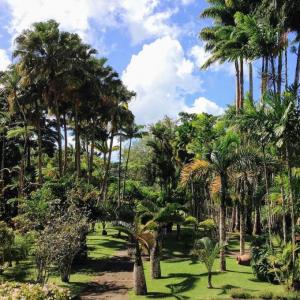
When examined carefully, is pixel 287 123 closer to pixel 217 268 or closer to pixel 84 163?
pixel 217 268

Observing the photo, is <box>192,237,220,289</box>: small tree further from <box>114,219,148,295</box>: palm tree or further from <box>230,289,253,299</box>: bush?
<box>114,219,148,295</box>: palm tree

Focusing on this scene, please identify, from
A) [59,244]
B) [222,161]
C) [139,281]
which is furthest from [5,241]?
[222,161]

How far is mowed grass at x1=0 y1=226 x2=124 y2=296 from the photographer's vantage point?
2236 cm

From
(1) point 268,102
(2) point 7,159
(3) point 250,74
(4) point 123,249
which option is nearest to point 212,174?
(1) point 268,102

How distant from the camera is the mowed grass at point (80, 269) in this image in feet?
73.4

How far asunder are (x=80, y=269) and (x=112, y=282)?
389cm

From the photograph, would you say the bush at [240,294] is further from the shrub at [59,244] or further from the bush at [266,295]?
the shrub at [59,244]

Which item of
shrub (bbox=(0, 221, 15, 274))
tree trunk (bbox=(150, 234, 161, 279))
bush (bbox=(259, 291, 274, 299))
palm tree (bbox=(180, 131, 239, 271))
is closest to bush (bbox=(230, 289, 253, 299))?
bush (bbox=(259, 291, 274, 299))

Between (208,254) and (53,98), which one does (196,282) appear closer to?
(208,254)

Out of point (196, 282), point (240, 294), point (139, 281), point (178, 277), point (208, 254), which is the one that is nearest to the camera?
point (240, 294)

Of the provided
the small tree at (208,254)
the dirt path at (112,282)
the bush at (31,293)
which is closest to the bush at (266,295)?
the small tree at (208,254)

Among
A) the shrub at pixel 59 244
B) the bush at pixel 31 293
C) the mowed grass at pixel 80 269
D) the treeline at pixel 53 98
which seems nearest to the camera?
the bush at pixel 31 293

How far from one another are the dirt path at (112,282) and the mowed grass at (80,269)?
1.23 ft

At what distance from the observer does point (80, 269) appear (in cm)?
2616
